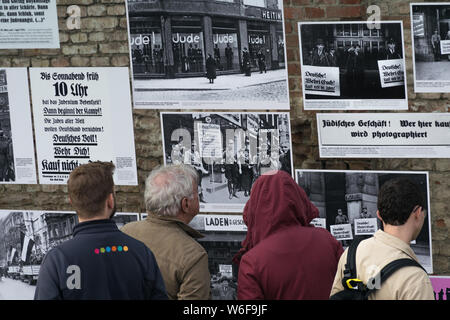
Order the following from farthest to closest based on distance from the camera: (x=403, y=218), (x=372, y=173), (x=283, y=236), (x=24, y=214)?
1. (x=24, y=214)
2. (x=372, y=173)
3. (x=283, y=236)
4. (x=403, y=218)

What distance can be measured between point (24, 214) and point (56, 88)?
3.76 ft

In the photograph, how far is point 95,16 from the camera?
5551 millimetres

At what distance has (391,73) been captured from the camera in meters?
4.96

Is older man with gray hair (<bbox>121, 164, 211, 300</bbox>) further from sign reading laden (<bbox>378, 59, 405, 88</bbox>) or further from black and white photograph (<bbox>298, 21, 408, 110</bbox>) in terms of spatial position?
sign reading laden (<bbox>378, 59, 405, 88</bbox>)

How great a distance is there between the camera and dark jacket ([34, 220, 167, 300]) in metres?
3.23

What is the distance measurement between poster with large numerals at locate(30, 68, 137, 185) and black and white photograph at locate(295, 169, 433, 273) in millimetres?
1459

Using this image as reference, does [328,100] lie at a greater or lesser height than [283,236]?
greater

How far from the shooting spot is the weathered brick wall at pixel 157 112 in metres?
4.95

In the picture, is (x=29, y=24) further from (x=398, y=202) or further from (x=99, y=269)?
(x=398, y=202)

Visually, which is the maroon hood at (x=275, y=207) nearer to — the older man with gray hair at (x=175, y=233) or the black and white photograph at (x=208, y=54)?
the older man with gray hair at (x=175, y=233)

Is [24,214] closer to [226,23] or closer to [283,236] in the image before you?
[226,23]

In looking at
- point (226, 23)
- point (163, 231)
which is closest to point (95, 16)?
point (226, 23)

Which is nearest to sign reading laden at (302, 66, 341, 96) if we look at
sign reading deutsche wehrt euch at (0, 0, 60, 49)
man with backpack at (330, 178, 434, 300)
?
man with backpack at (330, 178, 434, 300)

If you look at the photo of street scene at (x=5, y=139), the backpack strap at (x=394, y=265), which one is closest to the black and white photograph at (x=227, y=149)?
the photo of street scene at (x=5, y=139)
